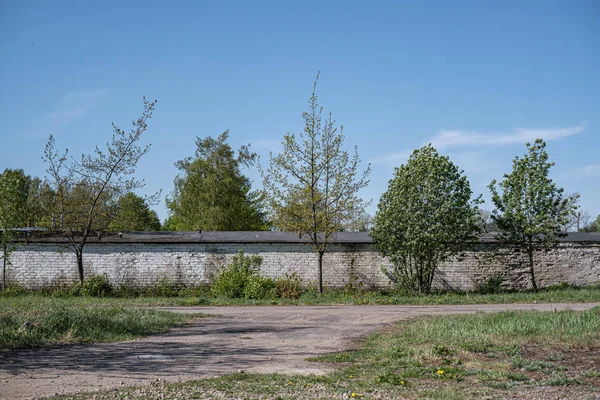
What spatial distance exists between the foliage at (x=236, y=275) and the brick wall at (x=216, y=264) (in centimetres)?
43

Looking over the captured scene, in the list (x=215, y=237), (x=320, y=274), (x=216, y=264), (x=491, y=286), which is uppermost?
(x=215, y=237)

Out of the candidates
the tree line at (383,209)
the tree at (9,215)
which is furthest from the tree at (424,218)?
the tree at (9,215)

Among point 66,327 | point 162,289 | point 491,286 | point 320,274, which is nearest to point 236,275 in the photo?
point 320,274

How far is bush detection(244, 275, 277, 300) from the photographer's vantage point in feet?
81.1

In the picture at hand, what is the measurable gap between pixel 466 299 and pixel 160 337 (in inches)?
525

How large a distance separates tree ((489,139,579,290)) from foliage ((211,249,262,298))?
37.3 ft

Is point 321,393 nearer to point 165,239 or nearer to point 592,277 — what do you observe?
point 165,239

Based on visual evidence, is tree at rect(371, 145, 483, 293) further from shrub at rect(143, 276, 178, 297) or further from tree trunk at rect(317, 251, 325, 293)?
shrub at rect(143, 276, 178, 297)

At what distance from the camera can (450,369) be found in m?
9.18

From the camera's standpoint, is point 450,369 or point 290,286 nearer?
point 450,369

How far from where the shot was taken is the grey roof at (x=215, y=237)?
27.7 meters

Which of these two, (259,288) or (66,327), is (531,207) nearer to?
(259,288)

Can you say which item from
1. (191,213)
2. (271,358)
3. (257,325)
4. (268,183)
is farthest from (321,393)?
(191,213)

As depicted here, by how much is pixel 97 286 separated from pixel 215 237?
230 inches
